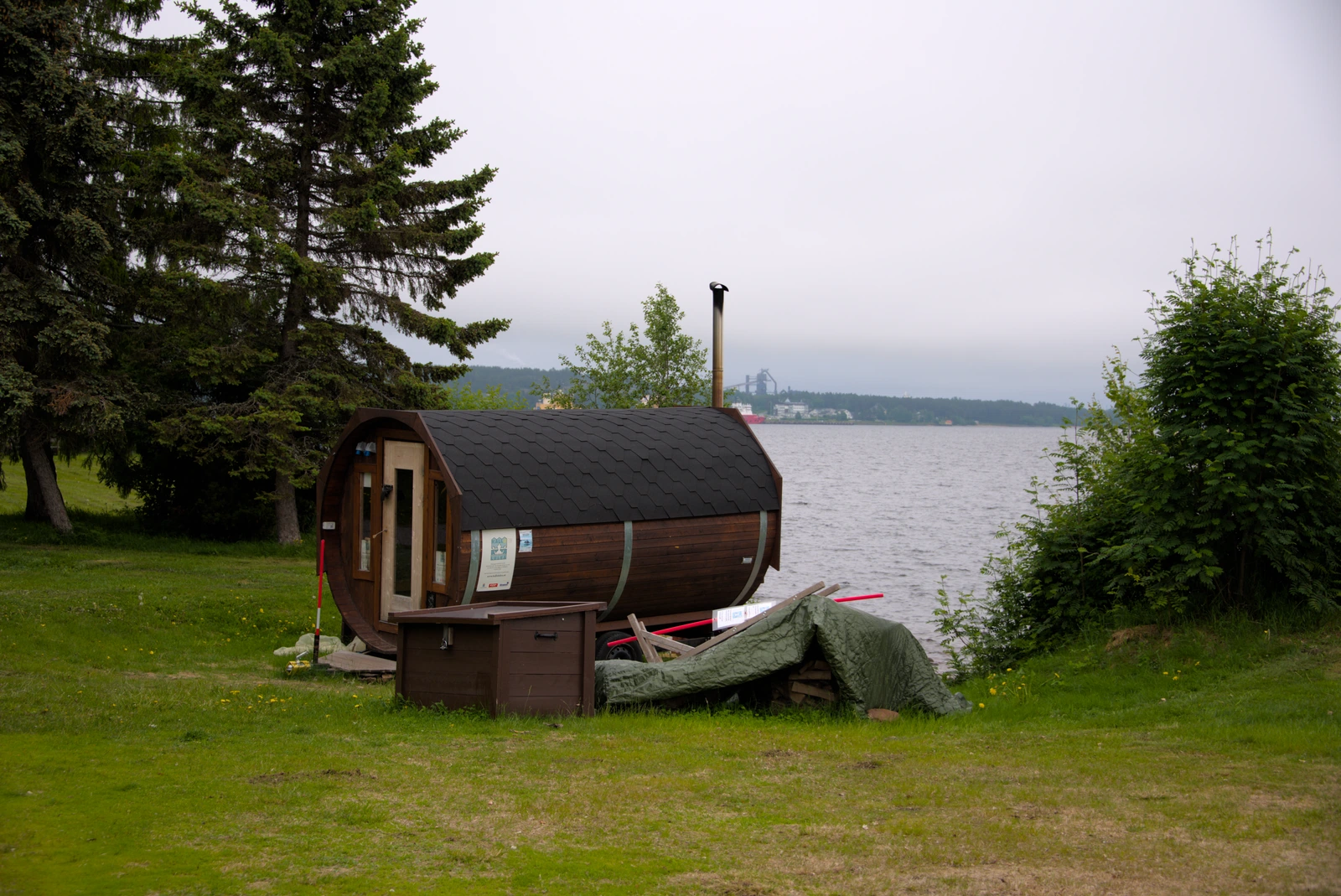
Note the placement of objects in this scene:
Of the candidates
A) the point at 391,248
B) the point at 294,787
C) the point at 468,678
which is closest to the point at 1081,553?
the point at 468,678

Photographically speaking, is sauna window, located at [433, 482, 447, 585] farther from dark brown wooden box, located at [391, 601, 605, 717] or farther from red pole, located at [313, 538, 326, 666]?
dark brown wooden box, located at [391, 601, 605, 717]

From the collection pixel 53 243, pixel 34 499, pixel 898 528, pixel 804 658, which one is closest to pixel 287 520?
pixel 34 499

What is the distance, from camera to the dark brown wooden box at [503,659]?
9.69m

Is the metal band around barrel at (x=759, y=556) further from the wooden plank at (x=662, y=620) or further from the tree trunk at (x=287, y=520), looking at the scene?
the tree trunk at (x=287, y=520)

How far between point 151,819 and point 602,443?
350 inches

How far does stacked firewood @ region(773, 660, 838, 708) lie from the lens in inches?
412

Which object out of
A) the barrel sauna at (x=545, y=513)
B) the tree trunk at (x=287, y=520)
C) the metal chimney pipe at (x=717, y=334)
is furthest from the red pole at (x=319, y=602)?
the tree trunk at (x=287, y=520)

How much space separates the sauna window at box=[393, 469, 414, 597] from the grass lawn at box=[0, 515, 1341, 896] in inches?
84.6

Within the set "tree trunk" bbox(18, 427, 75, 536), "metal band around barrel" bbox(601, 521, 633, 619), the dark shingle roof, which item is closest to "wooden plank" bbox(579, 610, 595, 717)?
the dark shingle roof

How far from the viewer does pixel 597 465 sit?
46.1ft

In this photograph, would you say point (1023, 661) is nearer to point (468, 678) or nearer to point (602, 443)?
point (602, 443)

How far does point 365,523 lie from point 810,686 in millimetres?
7160

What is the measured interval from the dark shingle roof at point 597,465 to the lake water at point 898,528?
7.01 metres

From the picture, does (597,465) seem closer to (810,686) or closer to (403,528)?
(403,528)
